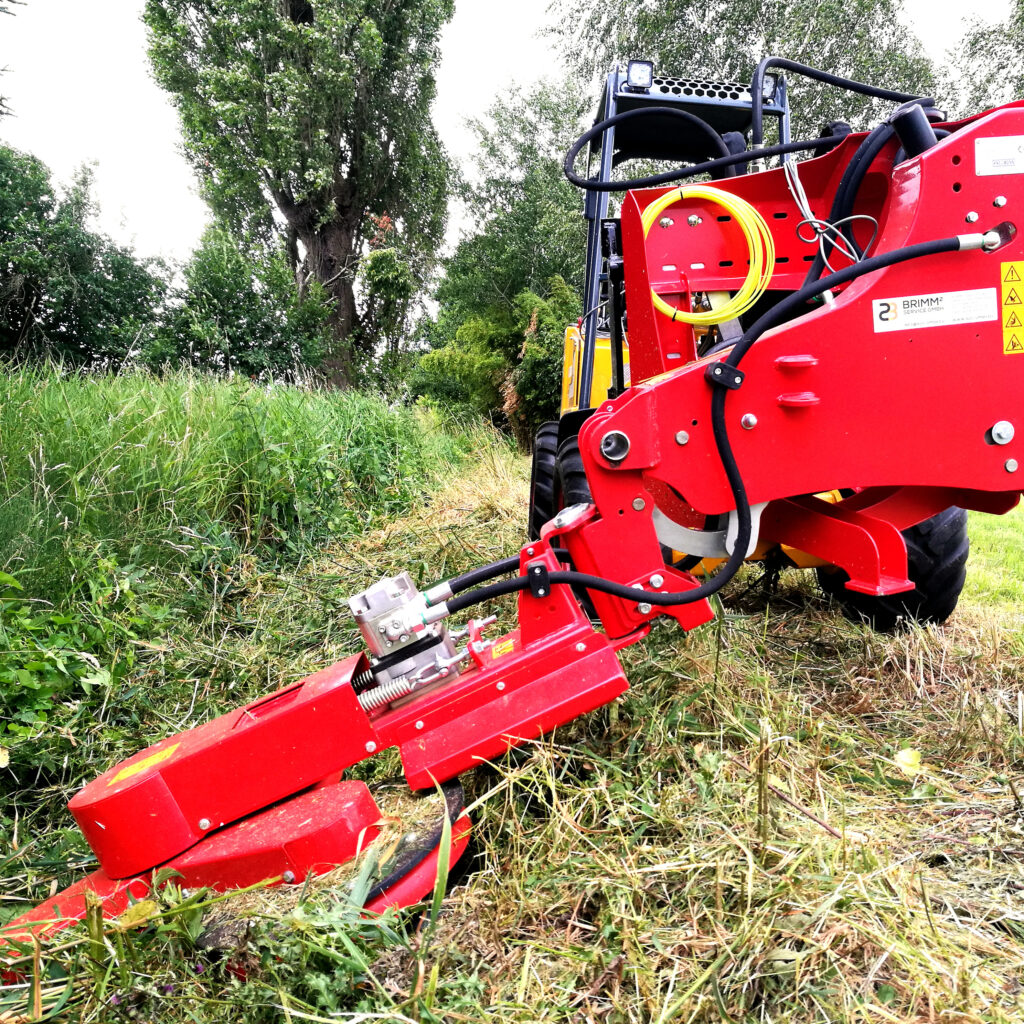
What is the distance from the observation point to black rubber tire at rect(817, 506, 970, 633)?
8.14ft

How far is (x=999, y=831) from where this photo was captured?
1.56m

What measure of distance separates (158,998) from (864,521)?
6.29ft

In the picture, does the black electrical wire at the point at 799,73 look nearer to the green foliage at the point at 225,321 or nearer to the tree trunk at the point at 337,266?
the green foliage at the point at 225,321

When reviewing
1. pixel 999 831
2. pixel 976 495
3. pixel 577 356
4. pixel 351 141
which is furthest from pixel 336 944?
pixel 351 141

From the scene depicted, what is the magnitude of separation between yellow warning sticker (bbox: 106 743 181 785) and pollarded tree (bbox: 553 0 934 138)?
17434 mm

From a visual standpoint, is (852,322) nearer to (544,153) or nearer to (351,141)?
(351,141)

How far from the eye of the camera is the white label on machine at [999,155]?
153 cm

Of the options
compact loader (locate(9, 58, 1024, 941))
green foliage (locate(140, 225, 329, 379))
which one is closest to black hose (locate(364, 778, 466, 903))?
compact loader (locate(9, 58, 1024, 941))

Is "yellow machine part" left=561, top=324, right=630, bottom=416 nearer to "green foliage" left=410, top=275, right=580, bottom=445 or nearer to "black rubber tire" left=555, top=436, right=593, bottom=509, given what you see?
"black rubber tire" left=555, top=436, right=593, bottom=509

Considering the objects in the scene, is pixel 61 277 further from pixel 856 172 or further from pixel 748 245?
pixel 856 172

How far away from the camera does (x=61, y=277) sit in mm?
12305

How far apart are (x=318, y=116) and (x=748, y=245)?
1502cm

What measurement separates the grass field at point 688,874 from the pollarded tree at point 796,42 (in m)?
16.5

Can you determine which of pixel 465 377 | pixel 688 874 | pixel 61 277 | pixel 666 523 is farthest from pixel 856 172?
pixel 61 277
